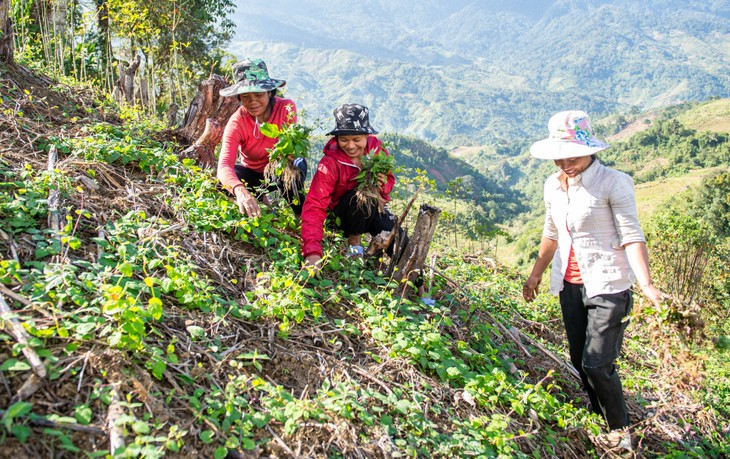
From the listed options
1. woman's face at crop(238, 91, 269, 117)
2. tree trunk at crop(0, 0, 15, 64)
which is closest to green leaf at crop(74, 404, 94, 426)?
woman's face at crop(238, 91, 269, 117)

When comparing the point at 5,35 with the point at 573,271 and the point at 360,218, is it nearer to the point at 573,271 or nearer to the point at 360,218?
the point at 360,218

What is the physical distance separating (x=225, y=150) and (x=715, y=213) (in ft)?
147

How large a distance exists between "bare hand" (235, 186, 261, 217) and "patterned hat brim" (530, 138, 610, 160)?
215cm

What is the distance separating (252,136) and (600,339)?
327 centimetres

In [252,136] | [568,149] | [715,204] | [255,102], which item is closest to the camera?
[568,149]

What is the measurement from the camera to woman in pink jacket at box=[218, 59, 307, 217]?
13.1 feet

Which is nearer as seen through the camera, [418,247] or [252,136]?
[418,247]

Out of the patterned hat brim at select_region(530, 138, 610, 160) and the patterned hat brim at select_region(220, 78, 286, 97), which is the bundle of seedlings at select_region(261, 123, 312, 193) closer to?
the patterned hat brim at select_region(220, 78, 286, 97)

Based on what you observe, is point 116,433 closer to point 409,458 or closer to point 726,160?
point 409,458

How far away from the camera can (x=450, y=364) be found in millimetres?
3246

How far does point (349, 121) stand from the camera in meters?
3.83

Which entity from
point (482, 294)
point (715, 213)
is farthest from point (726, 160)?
point (482, 294)

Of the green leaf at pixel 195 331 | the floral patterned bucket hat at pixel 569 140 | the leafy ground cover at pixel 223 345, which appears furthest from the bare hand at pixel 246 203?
the floral patterned bucket hat at pixel 569 140

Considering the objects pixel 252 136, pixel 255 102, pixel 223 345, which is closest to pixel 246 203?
pixel 252 136
